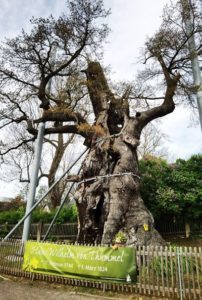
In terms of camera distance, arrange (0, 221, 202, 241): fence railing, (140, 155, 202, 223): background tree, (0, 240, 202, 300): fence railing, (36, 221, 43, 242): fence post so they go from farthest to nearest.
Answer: (36, 221, 43, 242): fence post < (0, 221, 202, 241): fence railing < (140, 155, 202, 223): background tree < (0, 240, 202, 300): fence railing

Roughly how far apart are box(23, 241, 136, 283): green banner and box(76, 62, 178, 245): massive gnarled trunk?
6.45 feet

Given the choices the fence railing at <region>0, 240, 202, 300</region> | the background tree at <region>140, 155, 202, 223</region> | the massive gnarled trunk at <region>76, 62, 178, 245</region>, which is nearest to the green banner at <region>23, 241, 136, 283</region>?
the fence railing at <region>0, 240, 202, 300</region>

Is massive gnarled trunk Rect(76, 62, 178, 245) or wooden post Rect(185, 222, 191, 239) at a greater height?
massive gnarled trunk Rect(76, 62, 178, 245)

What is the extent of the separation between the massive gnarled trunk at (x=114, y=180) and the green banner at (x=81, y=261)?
6.45ft

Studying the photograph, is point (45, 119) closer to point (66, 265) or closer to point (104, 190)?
point (104, 190)

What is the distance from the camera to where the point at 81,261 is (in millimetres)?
7629

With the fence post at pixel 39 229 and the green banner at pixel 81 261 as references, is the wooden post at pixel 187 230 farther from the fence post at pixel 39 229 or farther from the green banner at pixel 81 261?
the fence post at pixel 39 229

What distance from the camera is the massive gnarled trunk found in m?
10.1

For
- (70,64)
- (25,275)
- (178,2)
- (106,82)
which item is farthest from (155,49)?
(25,275)

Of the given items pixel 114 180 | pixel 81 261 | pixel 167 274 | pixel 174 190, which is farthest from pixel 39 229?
pixel 167 274

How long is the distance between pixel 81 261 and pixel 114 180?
421 cm

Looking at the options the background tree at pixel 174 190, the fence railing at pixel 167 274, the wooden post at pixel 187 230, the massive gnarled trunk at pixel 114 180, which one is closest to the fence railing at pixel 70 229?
the wooden post at pixel 187 230

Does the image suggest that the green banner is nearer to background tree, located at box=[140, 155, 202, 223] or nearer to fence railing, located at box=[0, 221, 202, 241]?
background tree, located at box=[140, 155, 202, 223]

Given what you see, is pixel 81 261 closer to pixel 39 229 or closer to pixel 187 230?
pixel 187 230
